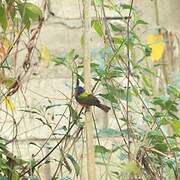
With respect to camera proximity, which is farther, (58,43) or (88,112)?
(58,43)

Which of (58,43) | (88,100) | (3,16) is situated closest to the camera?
(88,100)

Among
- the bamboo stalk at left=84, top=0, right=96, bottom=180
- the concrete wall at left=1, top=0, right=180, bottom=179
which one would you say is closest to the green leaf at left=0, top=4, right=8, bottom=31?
the bamboo stalk at left=84, top=0, right=96, bottom=180

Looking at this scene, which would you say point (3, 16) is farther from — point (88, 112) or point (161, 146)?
point (161, 146)

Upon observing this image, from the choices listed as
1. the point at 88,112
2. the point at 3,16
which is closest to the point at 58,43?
the point at 3,16

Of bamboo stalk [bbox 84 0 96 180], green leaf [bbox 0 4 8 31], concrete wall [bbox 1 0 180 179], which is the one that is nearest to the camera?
bamboo stalk [bbox 84 0 96 180]

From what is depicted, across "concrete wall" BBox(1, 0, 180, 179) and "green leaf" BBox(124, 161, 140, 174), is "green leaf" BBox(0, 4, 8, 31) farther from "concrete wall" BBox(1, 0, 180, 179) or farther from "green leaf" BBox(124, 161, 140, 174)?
"concrete wall" BBox(1, 0, 180, 179)

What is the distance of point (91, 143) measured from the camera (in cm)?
148

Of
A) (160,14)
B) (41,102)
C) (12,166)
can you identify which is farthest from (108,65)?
(160,14)

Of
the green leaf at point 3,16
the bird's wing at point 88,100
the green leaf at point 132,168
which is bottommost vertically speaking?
the green leaf at point 132,168

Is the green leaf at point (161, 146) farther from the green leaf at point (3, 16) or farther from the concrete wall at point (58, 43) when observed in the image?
the concrete wall at point (58, 43)

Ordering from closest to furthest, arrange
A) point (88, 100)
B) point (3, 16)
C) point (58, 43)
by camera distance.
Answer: point (88, 100)
point (3, 16)
point (58, 43)

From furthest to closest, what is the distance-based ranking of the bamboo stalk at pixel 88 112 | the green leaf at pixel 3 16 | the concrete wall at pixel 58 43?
the concrete wall at pixel 58 43
the green leaf at pixel 3 16
the bamboo stalk at pixel 88 112

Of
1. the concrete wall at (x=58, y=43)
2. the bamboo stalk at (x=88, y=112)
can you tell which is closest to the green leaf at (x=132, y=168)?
the bamboo stalk at (x=88, y=112)

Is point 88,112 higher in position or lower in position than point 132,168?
higher
